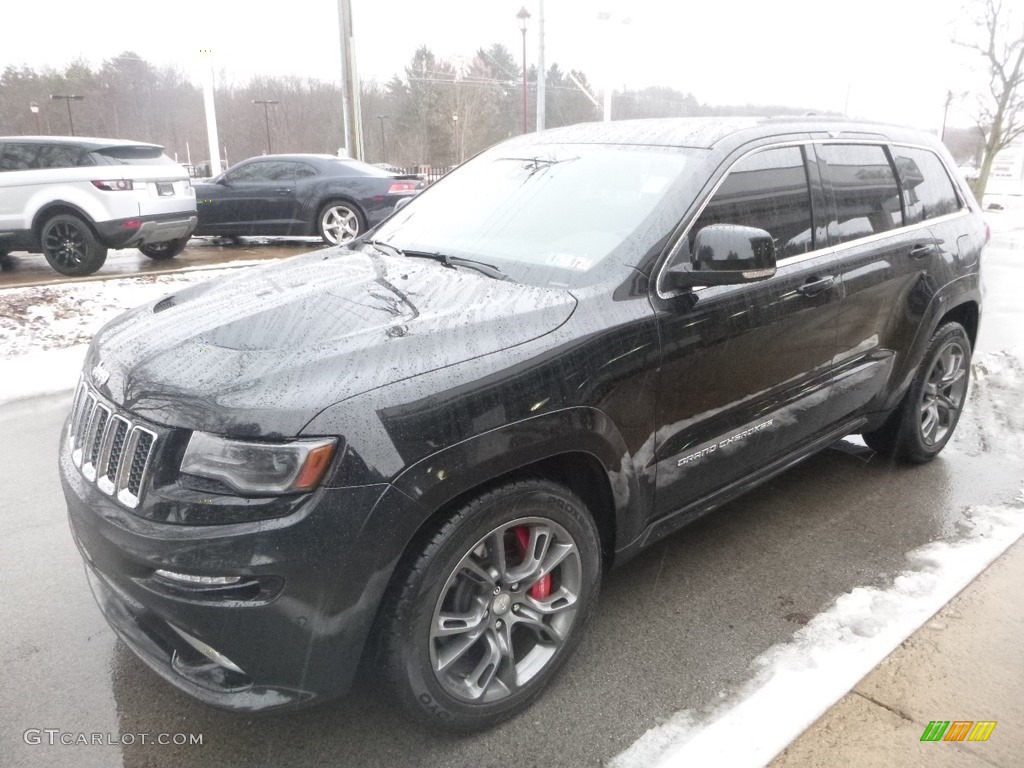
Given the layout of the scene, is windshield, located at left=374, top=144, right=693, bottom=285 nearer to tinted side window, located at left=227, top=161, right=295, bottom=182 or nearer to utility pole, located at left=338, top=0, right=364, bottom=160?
tinted side window, located at left=227, top=161, right=295, bottom=182

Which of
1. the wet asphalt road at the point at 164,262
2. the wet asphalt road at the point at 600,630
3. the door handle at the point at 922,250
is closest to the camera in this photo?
the wet asphalt road at the point at 600,630

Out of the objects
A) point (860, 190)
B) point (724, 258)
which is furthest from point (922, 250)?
point (724, 258)

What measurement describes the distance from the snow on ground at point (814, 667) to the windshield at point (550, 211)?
1.46 metres

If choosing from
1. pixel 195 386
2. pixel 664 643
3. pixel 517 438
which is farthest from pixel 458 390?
pixel 664 643

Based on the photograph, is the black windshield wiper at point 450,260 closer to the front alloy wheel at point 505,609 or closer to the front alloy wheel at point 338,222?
the front alloy wheel at point 505,609

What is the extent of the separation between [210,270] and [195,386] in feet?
26.7

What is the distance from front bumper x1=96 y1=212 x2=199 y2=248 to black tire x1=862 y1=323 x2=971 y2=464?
8.39m

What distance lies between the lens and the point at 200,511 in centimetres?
193

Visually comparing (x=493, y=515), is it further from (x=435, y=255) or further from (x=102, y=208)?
(x=102, y=208)

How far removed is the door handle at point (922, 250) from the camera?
12.5 ft

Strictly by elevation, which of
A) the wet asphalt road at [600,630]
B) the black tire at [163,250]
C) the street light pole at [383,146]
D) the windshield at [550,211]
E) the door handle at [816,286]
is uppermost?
the street light pole at [383,146]

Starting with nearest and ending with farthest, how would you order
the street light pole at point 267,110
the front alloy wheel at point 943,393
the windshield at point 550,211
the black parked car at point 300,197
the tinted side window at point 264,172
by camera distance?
the windshield at point 550,211 → the front alloy wheel at point 943,393 → the black parked car at point 300,197 → the tinted side window at point 264,172 → the street light pole at point 267,110

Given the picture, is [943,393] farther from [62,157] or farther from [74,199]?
[62,157]

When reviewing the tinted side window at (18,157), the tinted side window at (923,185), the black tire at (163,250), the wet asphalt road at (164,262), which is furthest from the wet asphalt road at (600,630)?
the black tire at (163,250)
